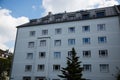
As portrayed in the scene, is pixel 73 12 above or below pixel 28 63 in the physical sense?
above

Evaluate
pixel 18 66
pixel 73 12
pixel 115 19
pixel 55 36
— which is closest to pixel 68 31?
pixel 55 36

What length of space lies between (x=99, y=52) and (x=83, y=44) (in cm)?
419

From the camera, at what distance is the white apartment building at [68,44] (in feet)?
116

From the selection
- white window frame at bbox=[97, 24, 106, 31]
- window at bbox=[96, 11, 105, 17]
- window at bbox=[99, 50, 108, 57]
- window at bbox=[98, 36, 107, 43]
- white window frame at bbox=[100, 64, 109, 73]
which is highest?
window at bbox=[96, 11, 105, 17]

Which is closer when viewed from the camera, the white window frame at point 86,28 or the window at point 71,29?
the white window frame at point 86,28

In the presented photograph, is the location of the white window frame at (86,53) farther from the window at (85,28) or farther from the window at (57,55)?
the window at (57,55)

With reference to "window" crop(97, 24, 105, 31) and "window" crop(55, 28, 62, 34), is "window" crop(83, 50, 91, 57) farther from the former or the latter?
"window" crop(55, 28, 62, 34)

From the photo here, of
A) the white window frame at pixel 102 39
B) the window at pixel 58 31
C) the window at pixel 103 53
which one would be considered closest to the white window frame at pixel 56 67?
the window at pixel 58 31

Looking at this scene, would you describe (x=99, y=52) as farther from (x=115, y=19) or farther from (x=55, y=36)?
(x=55, y=36)

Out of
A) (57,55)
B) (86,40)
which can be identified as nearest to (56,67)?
Answer: (57,55)

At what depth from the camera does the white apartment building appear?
116 ft

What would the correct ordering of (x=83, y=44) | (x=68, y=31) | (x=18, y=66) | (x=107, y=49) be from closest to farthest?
(x=107, y=49) → (x=83, y=44) → (x=68, y=31) → (x=18, y=66)

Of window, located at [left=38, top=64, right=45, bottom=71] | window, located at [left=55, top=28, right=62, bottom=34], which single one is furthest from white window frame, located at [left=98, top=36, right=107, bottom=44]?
window, located at [left=38, top=64, right=45, bottom=71]

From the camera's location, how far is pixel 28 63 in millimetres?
42594
